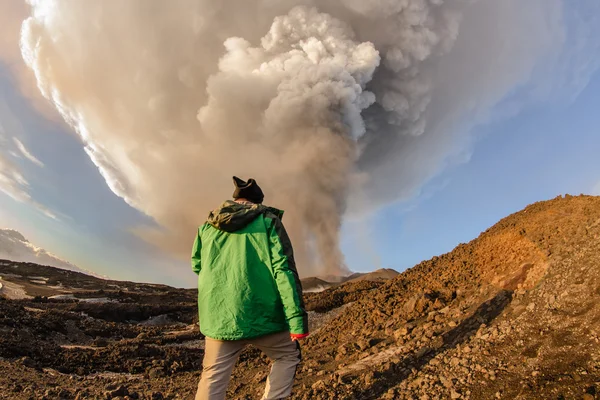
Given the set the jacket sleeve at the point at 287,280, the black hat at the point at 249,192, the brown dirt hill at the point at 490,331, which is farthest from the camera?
the brown dirt hill at the point at 490,331

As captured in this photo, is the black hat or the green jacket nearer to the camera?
the green jacket

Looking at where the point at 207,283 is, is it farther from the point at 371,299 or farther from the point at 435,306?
the point at 371,299

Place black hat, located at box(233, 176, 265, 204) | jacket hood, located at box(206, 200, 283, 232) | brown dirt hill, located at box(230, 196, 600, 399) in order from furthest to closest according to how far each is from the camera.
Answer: brown dirt hill, located at box(230, 196, 600, 399) → black hat, located at box(233, 176, 265, 204) → jacket hood, located at box(206, 200, 283, 232)

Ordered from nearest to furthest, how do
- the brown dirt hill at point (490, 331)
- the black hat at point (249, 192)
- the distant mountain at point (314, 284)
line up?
the black hat at point (249, 192)
the brown dirt hill at point (490, 331)
the distant mountain at point (314, 284)

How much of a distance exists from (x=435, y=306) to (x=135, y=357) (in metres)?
8.97

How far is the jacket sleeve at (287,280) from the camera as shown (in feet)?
9.73

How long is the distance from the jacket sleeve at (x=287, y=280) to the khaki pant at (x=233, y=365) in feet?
0.90

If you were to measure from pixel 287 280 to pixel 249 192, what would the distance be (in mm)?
917

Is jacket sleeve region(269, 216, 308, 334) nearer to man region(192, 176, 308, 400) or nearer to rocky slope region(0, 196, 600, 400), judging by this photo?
man region(192, 176, 308, 400)

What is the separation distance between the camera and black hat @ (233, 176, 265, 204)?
344 centimetres

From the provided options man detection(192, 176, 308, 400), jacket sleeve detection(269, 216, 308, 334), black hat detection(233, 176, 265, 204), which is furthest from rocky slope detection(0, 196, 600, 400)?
black hat detection(233, 176, 265, 204)

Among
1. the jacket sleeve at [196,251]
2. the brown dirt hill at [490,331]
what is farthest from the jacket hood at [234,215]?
the brown dirt hill at [490,331]

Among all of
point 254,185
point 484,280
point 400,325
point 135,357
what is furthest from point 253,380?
point 135,357

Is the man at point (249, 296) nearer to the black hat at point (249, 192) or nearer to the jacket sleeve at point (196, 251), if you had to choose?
the black hat at point (249, 192)
